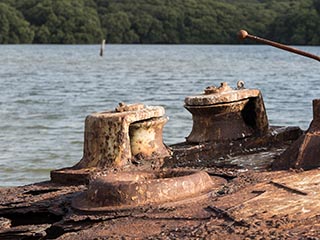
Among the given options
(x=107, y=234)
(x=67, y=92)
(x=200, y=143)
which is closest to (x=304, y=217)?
(x=107, y=234)

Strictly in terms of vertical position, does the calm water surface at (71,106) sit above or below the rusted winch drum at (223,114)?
below

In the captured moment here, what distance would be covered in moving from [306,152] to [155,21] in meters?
107

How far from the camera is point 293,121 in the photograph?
1836 centimetres

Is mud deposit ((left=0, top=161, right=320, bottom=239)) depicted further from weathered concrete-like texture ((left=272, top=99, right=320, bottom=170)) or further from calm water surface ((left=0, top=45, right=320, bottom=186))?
calm water surface ((left=0, top=45, right=320, bottom=186))

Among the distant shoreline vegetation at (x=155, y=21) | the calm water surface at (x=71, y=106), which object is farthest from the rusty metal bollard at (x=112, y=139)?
the distant shoreline vegetation at (x=155, y=21)

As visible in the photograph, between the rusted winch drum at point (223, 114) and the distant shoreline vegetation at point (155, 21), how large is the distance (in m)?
82.7

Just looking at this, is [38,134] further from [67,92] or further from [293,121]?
[67,92]

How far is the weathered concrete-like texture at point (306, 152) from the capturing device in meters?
5.72

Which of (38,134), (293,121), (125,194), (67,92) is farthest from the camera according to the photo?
(67,92)

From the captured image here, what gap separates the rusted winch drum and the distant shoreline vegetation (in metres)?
82.7

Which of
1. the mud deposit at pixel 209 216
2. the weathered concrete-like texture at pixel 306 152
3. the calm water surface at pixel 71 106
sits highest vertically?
the weathered concrete-like texture at pixel 306 152

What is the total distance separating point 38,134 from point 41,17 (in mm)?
85222

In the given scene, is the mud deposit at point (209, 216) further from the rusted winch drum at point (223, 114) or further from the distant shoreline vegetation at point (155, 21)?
the distant shoreline vegetation at point (155, 21)

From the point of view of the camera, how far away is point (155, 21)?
112125mm
